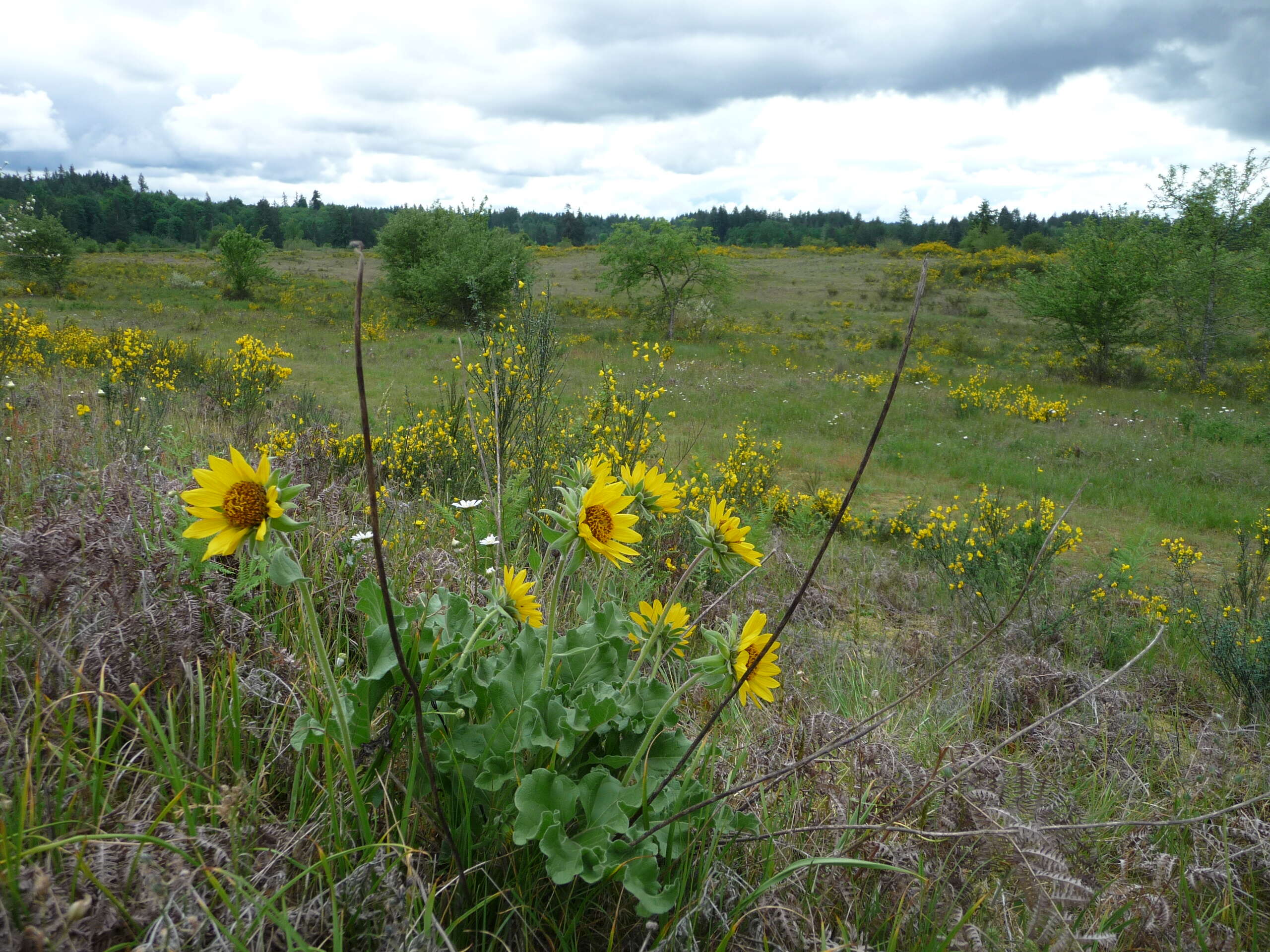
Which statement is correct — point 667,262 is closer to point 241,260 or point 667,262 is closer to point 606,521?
point 241,260

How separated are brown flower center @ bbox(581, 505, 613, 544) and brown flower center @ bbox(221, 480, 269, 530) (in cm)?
47

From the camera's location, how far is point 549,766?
1192 mm

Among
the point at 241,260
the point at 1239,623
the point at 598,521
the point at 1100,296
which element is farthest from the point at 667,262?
the point at 598,521

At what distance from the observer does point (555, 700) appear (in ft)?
3.77

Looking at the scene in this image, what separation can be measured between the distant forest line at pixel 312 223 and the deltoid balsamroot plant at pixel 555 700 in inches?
2270

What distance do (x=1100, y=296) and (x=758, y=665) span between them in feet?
71.0

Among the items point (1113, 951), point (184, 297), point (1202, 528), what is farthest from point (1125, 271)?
point (184, 297)

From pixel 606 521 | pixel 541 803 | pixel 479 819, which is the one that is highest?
pixel 606 521

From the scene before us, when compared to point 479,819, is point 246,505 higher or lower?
higher

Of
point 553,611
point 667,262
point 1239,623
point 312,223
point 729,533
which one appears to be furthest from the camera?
point 312,223

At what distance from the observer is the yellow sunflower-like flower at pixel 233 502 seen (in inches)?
38.1

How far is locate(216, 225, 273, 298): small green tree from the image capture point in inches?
1054

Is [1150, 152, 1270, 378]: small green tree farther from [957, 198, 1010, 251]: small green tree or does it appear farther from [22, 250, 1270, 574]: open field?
[957, 198, 1010, 251]: small green tree

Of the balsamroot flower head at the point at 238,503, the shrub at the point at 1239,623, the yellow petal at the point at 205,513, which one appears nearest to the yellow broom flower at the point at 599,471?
the balsamroot flower head at the point at 238,503
